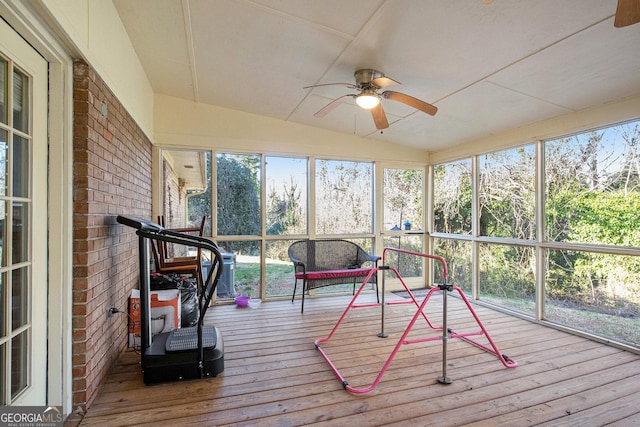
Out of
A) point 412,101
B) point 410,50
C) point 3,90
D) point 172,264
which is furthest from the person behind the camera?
point 172,264

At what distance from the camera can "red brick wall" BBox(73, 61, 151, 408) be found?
74.4 inches

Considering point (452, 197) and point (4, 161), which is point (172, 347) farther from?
point (452, 197)

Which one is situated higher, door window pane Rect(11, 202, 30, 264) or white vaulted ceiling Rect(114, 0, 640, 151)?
white vaulted ceiling Rect(114, 0, 640, 151)

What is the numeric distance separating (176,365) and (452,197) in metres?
4.38

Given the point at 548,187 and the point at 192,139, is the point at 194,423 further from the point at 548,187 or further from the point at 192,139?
the point at 548,187

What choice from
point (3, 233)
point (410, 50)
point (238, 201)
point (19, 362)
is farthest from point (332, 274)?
point (3, 233)

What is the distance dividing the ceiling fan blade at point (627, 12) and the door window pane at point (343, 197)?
3614 mm

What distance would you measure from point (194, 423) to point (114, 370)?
1065 mm

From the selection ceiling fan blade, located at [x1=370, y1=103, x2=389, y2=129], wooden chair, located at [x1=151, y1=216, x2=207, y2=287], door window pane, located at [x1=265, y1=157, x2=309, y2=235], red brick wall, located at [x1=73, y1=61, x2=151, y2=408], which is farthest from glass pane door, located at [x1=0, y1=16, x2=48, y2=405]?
door window pane, located at [x1=265, y1=157, x2=309, y2=235]

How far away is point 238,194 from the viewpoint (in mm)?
4387

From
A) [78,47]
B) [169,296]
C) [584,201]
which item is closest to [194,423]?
[169,296]

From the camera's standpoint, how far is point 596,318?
3.17 meters

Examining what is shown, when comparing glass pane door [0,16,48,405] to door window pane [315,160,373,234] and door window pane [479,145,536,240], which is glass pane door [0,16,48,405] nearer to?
door window pane [315,160,373,234]

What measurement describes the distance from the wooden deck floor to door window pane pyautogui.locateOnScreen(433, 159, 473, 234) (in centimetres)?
187
